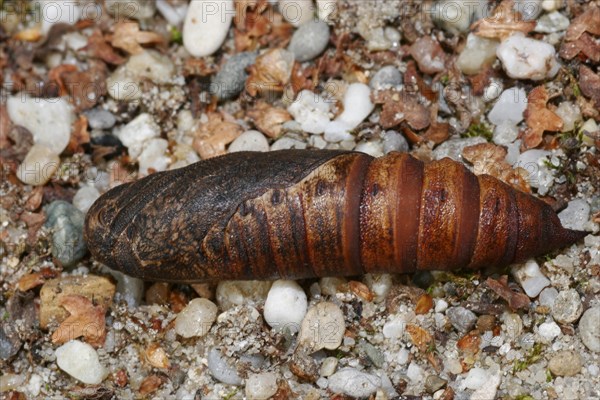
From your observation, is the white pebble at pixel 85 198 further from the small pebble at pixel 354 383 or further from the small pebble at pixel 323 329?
the small pebble at pixel 354 383

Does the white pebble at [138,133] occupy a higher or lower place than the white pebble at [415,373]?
higher

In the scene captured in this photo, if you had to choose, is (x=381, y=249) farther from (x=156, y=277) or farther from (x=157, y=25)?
(x=157, y=25)

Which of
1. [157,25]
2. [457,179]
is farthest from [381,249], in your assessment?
[157,25]

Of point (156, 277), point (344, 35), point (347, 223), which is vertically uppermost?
point (344, 35)

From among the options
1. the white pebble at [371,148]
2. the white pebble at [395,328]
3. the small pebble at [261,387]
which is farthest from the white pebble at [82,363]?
the white pebble at [371,148]

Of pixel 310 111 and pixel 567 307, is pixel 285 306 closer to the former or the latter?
pixel 310 111

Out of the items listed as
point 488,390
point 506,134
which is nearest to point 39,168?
point 506,134
